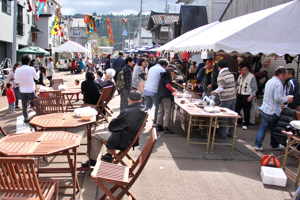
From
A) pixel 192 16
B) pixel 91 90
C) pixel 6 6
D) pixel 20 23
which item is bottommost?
pixel 91 90

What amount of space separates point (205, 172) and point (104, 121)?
391 cm

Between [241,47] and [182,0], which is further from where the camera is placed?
[182,0]

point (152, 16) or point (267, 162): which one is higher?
point (152, 16)

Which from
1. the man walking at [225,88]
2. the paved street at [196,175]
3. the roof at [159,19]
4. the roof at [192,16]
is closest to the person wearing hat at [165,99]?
the paved street at [196,175]

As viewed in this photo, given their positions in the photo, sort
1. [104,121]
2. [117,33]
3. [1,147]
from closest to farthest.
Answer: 1. [1,147]
2. [104,121]
3. [117,33]

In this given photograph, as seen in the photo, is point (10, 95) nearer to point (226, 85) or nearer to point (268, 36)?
point (226, 85)

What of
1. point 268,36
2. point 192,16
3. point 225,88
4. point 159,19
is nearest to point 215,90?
point 225,88

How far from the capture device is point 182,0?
26.3 metres

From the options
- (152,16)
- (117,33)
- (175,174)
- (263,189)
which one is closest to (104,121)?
(175,174)

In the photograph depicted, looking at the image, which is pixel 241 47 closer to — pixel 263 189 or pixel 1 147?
pixel 263 189

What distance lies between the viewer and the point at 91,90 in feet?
23.1

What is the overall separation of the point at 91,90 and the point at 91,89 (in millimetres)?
28

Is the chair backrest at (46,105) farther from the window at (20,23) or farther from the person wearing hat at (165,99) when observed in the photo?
the window at (20,23)

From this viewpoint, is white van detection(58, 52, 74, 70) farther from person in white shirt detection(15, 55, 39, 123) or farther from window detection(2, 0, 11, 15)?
Result: person in white shirt detection(15, 55, 39, 123)
